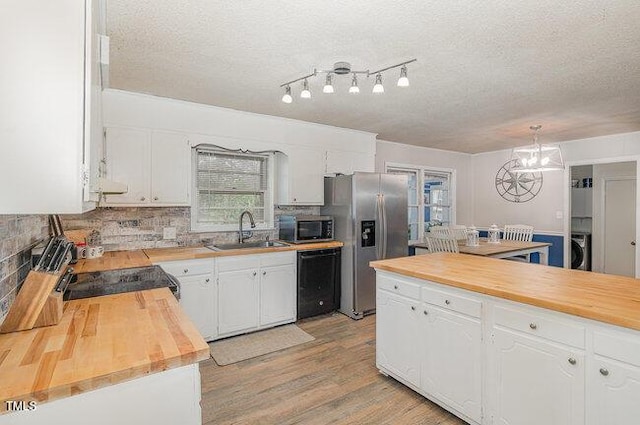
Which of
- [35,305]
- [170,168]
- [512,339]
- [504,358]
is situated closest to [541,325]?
[512,339]

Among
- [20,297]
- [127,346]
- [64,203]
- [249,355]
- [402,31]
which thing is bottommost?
[249,355]

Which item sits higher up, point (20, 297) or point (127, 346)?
point (20, 297)

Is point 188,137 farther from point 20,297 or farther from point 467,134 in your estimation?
point 467,134

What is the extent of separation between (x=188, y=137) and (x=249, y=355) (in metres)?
2.23

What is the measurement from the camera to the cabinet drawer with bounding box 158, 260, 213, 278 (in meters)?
3.02

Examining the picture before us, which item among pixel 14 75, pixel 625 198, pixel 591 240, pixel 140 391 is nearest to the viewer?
pixel 14 75

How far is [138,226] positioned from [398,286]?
8.66 feet

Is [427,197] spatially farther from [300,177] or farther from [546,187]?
[300,177]

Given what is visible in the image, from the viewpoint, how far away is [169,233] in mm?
3539

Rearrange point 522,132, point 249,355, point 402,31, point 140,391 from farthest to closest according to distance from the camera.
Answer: point 522,132
point 249,355
point 402,31
point 140,391

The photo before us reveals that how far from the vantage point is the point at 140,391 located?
3.67 ft

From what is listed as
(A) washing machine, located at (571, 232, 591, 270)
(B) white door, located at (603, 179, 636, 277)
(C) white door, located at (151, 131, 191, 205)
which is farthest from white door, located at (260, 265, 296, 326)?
(B) white door, located at (603, 179, 636, 277)

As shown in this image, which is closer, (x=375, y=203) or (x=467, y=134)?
(x=375, y=203)

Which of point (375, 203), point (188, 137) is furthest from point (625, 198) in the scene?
point (188, 137)
